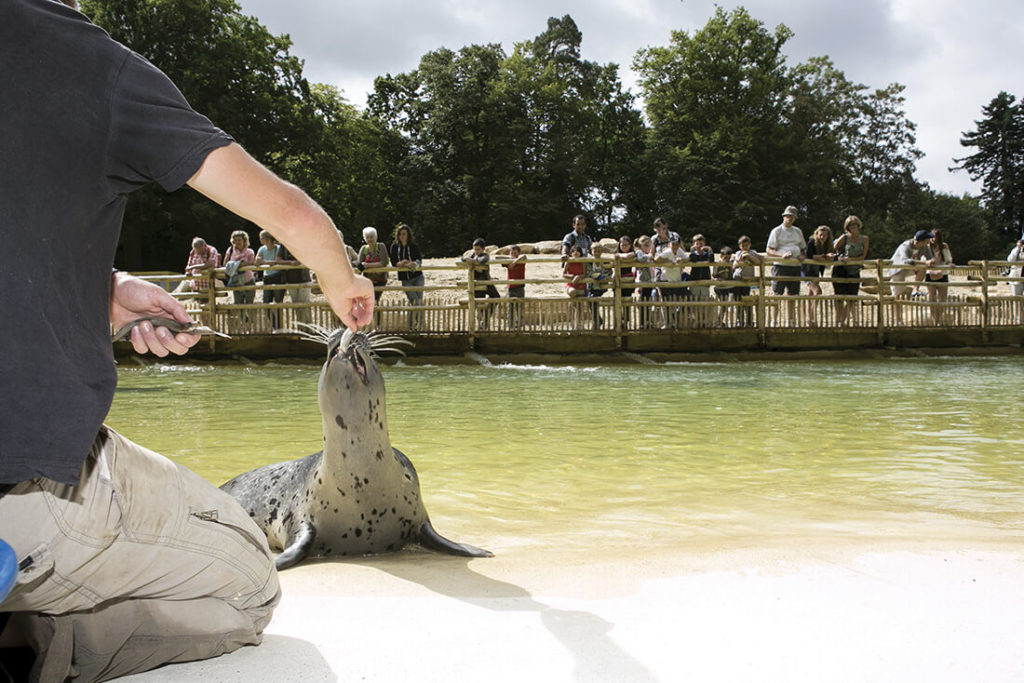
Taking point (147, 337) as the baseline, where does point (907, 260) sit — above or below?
above

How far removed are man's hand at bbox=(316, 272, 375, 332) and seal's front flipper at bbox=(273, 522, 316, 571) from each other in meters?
1.61

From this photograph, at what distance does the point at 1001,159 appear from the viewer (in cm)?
5706

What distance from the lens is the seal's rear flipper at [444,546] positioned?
3.85m

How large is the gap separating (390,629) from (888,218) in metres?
52.0

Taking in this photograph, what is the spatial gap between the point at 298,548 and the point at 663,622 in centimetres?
194

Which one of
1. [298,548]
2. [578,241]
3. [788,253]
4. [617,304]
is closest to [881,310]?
[788,253]

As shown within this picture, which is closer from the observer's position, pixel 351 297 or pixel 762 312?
pixel 351 297

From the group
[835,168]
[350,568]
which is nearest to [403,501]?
[350,568]

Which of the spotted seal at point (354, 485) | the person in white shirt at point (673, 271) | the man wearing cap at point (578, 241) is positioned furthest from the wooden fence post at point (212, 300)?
the spotted seal at point (354, 485)

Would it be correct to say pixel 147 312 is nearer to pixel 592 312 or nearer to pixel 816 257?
pixel 592 312

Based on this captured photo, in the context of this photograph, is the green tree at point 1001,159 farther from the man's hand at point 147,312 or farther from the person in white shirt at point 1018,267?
the man's hand at point 147,312

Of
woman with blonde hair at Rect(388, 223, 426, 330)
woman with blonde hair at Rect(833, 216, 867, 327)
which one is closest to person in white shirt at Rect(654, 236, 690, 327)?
woman with blonde hair at Rect(833, 216, 867, 327)

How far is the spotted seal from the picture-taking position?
384 centimetres

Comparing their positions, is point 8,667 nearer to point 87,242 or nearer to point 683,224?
point 87,242
